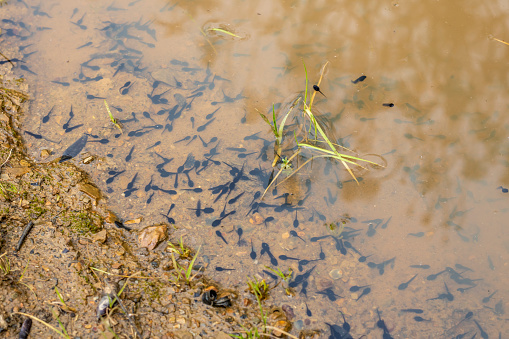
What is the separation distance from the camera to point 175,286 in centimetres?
346

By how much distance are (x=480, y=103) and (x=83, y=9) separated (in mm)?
7396

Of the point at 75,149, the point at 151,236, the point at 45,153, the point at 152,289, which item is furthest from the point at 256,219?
the point at 45,153

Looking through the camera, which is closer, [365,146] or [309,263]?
[309,263]

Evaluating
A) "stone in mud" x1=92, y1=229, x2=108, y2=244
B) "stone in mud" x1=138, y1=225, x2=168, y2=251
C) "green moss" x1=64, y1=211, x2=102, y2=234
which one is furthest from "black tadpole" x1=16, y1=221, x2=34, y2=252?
"stone in mud" x1=138, y1=225, x2=168, y2=251

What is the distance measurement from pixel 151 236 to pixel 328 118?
3.04 m

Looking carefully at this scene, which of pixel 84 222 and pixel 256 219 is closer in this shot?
pixel 84 222

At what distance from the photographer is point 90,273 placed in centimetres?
334

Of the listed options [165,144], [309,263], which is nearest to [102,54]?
[165,144]

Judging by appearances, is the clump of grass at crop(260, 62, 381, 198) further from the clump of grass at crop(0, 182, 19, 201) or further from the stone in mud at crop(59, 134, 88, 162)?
the clump of grass at crop(0, 182, 19, 201)

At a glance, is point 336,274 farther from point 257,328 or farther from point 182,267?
point 182,267

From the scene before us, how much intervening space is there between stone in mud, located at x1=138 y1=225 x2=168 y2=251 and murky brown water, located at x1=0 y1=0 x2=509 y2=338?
18cm

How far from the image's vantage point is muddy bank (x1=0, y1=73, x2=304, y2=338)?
297 cm

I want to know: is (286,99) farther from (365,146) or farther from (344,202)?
(344,202)

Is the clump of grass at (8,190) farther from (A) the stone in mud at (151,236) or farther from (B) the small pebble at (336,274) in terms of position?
(B) the small pebble at (336,274)
